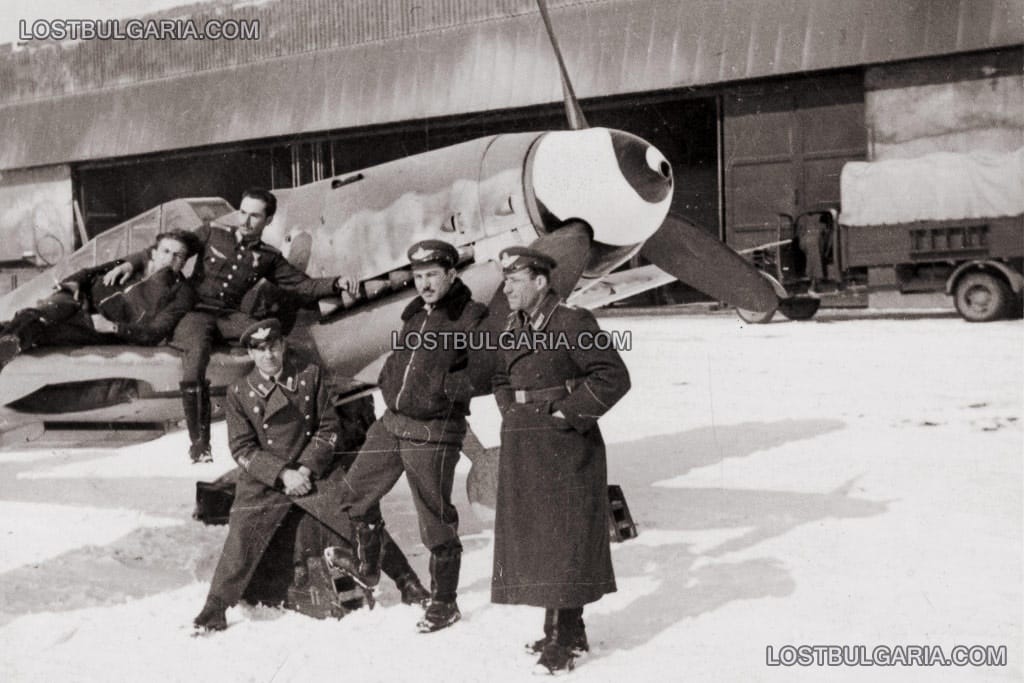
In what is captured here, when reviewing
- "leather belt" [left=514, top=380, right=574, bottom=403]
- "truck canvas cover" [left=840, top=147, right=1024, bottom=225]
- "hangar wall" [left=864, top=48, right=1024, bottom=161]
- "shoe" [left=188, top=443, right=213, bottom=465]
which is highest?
"hangar wall" [left=864, top=48, right=1024, bottom=161]

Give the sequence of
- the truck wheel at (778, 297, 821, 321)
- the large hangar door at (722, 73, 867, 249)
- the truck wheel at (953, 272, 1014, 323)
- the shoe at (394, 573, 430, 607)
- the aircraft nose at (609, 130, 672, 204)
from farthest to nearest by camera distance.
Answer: the large hangar door at (722, 73, 867, 249) → the truck wheel at (778, 297, 821, 321) → the truck wheel at (953, 272, 1014, 323) → the aircraft nose at (609, 130, 672, 204) → the shoe at (394, 573, 430, 607)

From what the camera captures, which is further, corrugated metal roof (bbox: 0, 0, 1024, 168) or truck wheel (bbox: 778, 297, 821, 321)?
truck wheel (bbox: 778, 297, 821, 321)

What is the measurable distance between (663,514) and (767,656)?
2160 mm

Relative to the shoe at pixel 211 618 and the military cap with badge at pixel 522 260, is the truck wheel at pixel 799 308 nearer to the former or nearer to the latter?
the military cap with badge at pixel 522 260

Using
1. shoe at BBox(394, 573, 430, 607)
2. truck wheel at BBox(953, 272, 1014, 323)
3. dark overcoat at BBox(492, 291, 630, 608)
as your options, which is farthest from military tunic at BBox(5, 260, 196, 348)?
truck wheel at BBox(953, 272, 1014, 323)

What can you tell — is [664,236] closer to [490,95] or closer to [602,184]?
[602,184]

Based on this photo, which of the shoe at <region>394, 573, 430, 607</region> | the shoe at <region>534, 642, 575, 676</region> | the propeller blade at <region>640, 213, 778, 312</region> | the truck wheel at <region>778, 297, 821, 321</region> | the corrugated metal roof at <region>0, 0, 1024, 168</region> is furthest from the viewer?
the truck wheel at <region>778, 297, 821, 321</region>

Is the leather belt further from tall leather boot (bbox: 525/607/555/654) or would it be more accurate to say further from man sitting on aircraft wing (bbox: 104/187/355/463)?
man sitting on aircraft wing (bbox: 104/187/355/463)

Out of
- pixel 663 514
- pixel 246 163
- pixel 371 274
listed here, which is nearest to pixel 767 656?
pixel 663 514

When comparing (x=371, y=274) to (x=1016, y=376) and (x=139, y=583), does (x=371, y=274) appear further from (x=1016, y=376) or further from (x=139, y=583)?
(x=1016, y=376)

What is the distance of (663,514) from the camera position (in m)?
5.59

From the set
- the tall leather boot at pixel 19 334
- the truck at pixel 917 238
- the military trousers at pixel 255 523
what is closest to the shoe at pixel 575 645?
the military trousers at pixel 255 523

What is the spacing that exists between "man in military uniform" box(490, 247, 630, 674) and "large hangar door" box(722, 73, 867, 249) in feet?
40.3

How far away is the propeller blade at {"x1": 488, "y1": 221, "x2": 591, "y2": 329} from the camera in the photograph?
4445 mm
